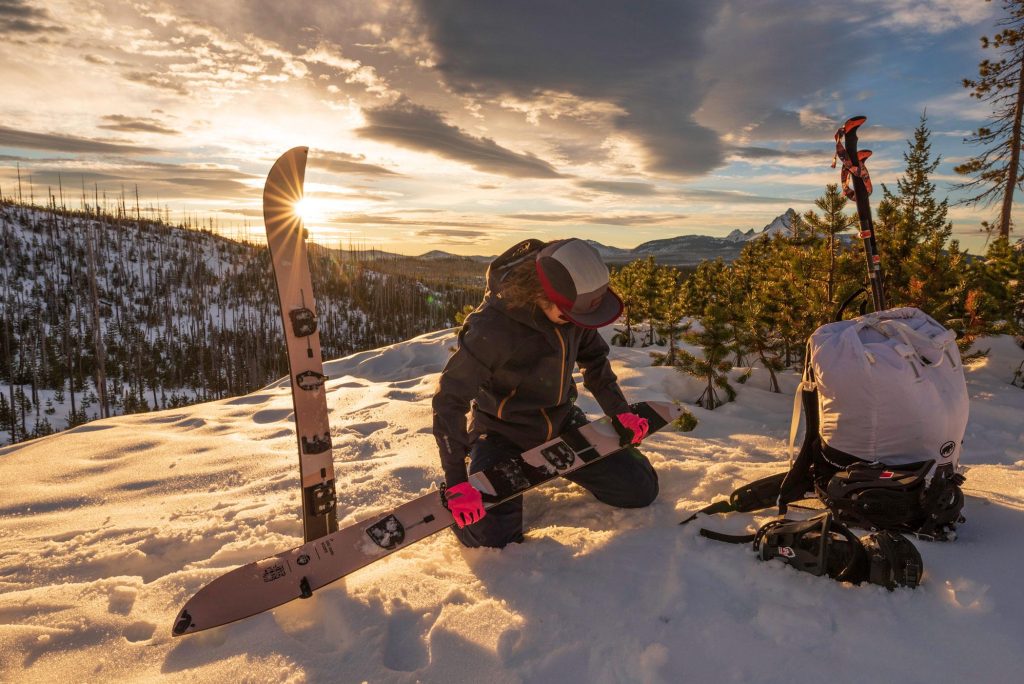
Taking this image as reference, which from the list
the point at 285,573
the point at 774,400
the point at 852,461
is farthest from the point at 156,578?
the point at 774,400

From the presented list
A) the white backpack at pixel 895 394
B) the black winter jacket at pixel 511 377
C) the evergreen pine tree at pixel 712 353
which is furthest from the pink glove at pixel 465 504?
the evergreen pine tree at pixel 712 353

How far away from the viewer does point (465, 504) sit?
2.80 m

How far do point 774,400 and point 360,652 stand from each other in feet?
27.0

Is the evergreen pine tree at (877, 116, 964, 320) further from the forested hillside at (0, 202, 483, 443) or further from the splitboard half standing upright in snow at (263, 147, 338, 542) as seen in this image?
the forested hillside at (0, 202, 483, 443)

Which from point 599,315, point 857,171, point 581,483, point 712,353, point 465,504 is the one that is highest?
point 857,171

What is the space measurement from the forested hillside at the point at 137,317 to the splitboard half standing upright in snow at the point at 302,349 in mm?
26301

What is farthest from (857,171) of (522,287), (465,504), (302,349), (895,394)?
(302,349)

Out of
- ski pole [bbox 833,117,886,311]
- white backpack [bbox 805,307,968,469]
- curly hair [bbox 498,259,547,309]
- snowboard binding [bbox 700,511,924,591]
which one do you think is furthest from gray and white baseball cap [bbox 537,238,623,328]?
ski pole [bbox 833,117,886,311]

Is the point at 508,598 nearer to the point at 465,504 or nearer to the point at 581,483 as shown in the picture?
the point at 465,504

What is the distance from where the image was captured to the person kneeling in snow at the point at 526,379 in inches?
114

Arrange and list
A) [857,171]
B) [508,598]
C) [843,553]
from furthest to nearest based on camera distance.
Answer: [857,171] < [508,598] < [843,553]

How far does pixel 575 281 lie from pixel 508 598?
178 centimetres

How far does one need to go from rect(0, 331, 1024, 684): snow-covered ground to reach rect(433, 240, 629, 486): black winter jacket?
0.69 meters

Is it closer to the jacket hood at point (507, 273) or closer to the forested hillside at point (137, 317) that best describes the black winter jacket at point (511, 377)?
the jacket hood at point (507, 273)
